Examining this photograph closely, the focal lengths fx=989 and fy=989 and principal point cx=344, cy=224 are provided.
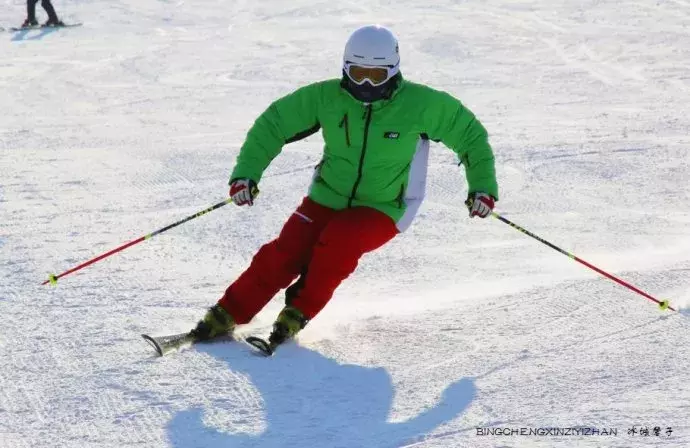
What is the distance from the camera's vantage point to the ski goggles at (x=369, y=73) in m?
4.37

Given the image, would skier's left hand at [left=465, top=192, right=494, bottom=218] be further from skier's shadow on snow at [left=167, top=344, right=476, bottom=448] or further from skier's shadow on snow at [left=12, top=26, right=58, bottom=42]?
skier's shadow on snow at [left=12, top=26, right=58, bottom=42]

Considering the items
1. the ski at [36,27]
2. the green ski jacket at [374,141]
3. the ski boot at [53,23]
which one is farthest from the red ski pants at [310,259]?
the ski boot at [53,23]

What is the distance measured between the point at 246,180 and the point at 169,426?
1.36 metres

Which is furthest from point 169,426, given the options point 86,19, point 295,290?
point 86,19

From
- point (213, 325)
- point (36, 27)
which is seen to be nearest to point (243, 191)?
point (213, 325)

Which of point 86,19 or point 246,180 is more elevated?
point 246,180

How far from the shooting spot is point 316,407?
3.63 metres

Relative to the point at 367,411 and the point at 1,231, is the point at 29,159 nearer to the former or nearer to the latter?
the point at 1,231

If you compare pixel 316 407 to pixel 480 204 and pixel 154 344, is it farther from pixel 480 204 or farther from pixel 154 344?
pixel 480 204

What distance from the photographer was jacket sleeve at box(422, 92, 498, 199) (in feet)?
14.9

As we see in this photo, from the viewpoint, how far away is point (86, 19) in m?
16.5

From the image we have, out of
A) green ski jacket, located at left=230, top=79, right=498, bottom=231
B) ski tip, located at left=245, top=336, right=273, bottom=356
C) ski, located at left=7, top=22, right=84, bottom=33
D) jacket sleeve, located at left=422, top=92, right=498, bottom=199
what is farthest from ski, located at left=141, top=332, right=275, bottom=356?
ski, located at left=7, top=22, right=84, bottom=33

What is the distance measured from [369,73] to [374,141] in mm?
308

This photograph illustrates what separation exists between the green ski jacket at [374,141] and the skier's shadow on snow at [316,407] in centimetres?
83
